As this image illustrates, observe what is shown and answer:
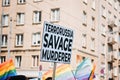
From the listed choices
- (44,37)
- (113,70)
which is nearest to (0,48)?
(113,70)

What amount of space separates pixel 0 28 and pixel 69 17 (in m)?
7.53

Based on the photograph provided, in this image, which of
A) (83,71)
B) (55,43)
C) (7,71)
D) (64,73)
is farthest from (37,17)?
(55,43)

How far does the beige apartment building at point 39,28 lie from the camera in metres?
37.8

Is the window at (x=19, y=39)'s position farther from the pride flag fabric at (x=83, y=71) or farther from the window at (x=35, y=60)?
the pride flag fabric at (x=83, y=71)

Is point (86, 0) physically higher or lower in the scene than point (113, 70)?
higher

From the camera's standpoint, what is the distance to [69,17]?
122ft

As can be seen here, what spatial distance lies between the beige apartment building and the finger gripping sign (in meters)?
28.5

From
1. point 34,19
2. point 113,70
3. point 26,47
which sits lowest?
point 113,70

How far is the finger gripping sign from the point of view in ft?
23.4

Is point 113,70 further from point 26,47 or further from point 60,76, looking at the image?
point 60,76

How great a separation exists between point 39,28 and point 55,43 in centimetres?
3155

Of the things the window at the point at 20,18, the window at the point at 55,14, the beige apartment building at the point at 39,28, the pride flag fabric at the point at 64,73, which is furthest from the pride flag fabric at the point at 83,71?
the window at the point at 20,18

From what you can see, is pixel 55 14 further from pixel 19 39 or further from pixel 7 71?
pixel 7 71

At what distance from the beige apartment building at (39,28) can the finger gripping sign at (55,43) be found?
28.5m
